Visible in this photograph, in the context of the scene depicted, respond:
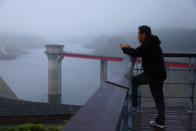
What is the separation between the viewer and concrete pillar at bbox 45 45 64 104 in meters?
43.5

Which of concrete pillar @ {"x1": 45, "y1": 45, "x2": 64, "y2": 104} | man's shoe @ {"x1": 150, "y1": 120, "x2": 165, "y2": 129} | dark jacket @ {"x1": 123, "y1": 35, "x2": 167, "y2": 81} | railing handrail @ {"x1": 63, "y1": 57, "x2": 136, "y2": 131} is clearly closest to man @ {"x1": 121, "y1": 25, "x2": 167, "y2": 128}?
dark jacket @ {"x1": 123, "y1": 35, "x2": 167, "y2": 81}

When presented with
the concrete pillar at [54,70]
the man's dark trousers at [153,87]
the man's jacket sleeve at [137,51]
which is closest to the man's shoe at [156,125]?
the man's dark trousers at [153,87]

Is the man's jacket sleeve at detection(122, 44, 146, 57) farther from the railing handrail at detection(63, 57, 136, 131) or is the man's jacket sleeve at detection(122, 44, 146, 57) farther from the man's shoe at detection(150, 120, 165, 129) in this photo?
the railing handrail at detection(63, 57, 136, 131)

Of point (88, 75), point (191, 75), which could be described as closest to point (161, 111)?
point (191, 75)

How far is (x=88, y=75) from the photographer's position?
250ft

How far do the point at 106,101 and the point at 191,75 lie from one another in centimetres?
252

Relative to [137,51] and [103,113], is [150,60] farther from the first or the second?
[103,113]

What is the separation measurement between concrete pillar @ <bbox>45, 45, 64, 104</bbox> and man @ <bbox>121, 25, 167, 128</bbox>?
3990cm

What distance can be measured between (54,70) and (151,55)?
42.6m

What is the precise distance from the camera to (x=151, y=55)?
124 inches

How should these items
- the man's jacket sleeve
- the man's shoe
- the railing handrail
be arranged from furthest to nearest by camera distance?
the man's shoe
the man's jacket sleeve
the railing handrail

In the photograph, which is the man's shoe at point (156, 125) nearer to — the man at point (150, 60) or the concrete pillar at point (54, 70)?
the man at point (150, 60)

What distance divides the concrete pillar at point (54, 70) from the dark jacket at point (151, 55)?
4001cm

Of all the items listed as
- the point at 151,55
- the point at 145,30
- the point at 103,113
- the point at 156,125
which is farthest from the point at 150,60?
the point at 103,113
